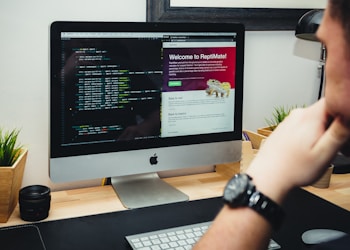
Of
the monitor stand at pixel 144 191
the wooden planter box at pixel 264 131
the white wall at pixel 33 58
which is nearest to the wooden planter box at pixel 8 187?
the white wall at pixel 33 58

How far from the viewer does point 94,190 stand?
5.41 ft

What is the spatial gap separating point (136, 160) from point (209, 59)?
14.9 inches

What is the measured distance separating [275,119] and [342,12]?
134 centimetres

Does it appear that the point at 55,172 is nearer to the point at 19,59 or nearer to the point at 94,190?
the point at 94,190

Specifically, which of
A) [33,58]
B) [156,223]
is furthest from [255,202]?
[33,58]

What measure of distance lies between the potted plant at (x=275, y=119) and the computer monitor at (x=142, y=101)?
8.5 inches

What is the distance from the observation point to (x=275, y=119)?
6.59ft

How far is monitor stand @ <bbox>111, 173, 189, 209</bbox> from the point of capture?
1531 millimetres

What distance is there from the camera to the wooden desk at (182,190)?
1.48m

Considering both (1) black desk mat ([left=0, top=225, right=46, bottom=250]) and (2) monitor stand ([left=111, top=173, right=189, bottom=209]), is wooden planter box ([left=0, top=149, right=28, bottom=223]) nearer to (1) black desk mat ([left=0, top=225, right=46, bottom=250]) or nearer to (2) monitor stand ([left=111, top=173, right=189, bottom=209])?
(1) black desk mat ([left=0, top=225, right=46, bottom=250])

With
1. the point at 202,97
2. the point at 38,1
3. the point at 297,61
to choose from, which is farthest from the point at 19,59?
the point at 297,61

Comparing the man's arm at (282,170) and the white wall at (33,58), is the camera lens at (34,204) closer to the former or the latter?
the white wall at (33,58)

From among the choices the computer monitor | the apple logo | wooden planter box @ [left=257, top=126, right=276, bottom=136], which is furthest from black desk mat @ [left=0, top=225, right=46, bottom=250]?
wooden planter box @ [left=257, top=126, right=276, bottom=136]

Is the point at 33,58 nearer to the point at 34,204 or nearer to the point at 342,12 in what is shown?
the point at 34,204
